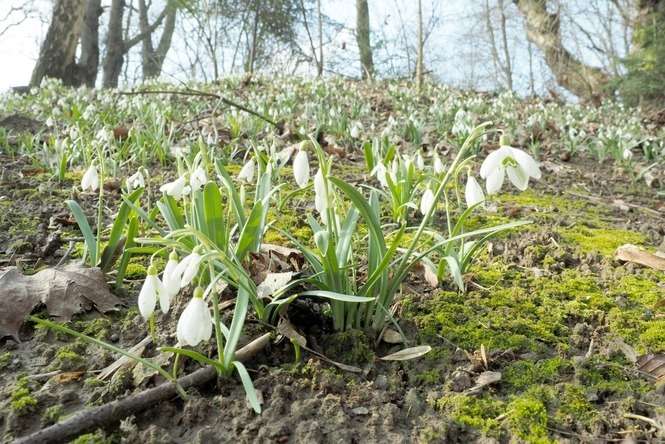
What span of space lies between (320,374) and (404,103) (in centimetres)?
767

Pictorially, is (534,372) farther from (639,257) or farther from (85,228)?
(85,228)

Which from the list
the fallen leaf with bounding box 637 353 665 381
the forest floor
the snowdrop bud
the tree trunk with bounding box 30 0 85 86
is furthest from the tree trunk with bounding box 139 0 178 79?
the fallen leaf with bounding box 637 353 665 381

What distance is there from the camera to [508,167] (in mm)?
1417

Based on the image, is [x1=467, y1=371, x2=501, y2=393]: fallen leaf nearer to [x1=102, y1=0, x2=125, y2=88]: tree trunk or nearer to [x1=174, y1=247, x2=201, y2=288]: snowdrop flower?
[x1=174, y1=247, x2=201, y2=288]: snowdrop flower

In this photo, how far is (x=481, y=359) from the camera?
1.43m

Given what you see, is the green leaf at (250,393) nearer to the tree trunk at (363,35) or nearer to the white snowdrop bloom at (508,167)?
the white snowdrop bloom at (508,167)

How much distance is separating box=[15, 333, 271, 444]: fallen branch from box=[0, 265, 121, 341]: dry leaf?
0.52 meters

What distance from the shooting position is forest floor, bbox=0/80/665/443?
117 centimetres

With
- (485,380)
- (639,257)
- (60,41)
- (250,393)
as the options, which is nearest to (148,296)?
(250,393)

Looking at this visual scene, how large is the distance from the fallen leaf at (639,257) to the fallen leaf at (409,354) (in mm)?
1299

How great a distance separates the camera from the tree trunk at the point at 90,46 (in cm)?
1187

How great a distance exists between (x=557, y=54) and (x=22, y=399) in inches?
629

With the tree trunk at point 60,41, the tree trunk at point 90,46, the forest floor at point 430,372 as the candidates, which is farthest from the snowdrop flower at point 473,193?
the tree trunk at point 90,46

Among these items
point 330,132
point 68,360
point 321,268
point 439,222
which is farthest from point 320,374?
point 330,132
